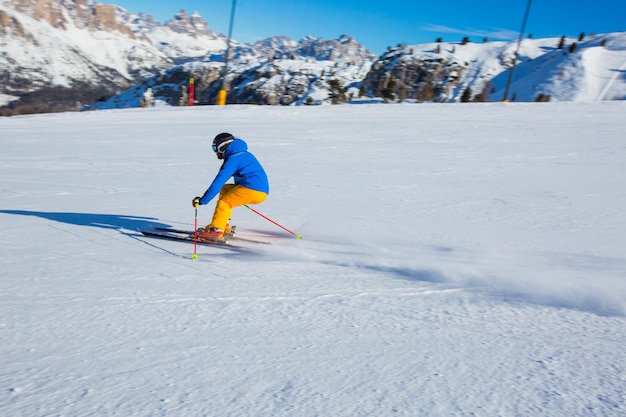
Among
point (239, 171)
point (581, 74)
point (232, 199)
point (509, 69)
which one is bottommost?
point (232, 199)

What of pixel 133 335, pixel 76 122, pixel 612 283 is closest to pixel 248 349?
pixel 133 335

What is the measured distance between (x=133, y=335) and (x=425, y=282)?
2.66 metres

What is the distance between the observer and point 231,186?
6473 millimetres

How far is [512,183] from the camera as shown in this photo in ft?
31.7

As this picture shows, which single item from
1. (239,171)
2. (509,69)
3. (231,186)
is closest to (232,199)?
(231,186)

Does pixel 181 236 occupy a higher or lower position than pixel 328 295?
lower

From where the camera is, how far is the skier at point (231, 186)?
6.04m

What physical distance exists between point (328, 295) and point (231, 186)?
261 centimetres

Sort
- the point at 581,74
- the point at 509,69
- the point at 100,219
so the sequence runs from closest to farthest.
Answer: the point at 100,219 < the point at 581,74 < the point at 509,69

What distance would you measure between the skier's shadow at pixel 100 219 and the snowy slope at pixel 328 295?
6cm

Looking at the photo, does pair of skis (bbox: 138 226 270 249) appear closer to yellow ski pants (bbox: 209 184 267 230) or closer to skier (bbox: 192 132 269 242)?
skier (bbox: 192 132 269 242)

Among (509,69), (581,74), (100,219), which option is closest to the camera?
(100,219)

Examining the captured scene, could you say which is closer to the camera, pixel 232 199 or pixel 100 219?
pixel 232 199

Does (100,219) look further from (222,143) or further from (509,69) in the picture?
(509,69)
